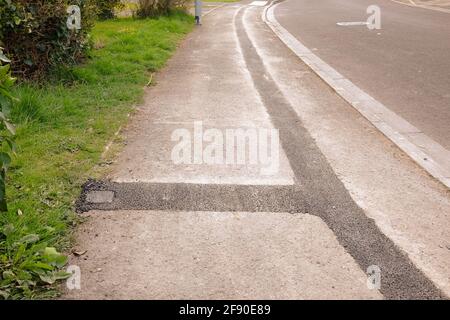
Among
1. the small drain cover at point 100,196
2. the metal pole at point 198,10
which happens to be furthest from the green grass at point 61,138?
the metal pole at point 198,10

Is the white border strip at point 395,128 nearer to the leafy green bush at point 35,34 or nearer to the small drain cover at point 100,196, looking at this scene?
the small drain cover at point 100,196

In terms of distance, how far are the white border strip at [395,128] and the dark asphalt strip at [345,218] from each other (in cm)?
112

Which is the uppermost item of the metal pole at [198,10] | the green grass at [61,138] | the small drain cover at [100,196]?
the metal pole at [198,10]

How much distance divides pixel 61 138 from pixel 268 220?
281cm

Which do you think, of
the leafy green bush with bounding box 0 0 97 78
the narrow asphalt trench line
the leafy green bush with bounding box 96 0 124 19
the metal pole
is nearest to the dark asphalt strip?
the narrow asphalt trench line

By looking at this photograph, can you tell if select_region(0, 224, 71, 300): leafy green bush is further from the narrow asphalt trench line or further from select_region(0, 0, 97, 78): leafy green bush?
select_region(0, 0, 97, 78): leafy green bush

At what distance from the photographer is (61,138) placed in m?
5.22

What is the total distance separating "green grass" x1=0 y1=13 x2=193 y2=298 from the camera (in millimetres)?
3379

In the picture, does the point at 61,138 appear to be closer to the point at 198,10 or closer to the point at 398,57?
the point at 398,57

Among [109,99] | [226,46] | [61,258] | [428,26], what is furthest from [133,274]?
[428,26]

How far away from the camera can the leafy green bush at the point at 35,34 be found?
651 centimetres

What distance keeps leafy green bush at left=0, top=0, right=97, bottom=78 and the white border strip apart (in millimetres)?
4943

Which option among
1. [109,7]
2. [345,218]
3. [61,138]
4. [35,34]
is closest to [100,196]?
[61,138]

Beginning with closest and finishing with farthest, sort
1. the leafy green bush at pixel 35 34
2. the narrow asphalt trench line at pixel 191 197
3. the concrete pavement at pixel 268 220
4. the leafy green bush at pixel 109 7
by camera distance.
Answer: the concrete pavement at pixel 268 220, the narrow asphalt trench line at pixel 191 197, the leafy green bush at pixel 35 34, the leafy green bush at pixel 109 7
